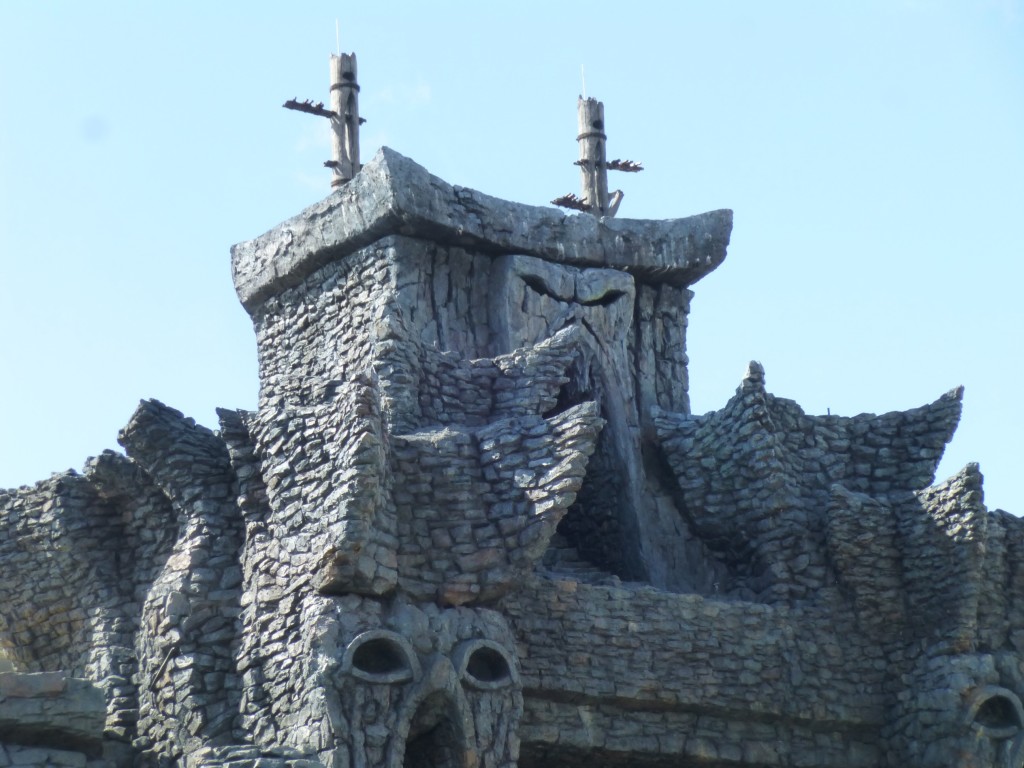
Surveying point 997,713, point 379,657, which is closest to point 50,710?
point 379,657

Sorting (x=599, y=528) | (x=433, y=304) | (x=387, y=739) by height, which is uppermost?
(x=433, y=304)

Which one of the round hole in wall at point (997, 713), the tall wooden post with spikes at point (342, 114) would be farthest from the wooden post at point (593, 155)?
the round hole in wall at point (997, 713)

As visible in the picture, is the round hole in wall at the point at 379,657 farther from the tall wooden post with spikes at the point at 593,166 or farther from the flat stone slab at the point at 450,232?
the tall wooden post with spikes at the point at 593,166

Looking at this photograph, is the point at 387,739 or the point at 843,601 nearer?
the point at 387,739

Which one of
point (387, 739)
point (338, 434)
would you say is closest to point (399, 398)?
point (338, 434)

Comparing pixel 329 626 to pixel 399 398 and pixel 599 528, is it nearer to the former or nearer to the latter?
pixel 399 398

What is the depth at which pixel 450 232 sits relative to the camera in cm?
2416

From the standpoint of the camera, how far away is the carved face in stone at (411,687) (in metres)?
20.1

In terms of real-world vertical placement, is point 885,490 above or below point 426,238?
below

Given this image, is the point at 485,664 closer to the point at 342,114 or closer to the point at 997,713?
the point at 997,713

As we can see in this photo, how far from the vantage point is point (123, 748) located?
70.1ft

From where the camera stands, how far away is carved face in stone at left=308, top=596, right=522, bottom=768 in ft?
66.0

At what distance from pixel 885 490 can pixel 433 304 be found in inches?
165

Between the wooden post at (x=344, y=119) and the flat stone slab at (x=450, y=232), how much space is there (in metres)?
2.01
